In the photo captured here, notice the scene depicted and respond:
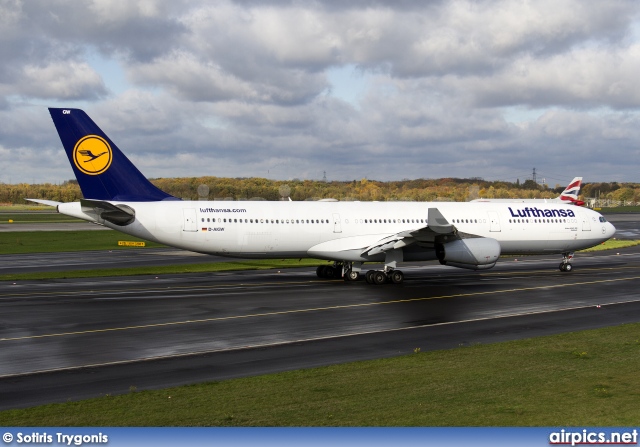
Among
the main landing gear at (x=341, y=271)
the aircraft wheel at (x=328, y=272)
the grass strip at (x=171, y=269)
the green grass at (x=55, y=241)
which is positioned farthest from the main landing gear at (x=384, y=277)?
the green grass at (x=55, y=241)

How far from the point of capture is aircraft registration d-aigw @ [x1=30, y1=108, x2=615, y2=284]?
31.8 meters

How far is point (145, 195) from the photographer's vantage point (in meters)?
32.9

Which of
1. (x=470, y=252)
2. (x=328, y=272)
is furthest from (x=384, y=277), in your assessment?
(x=470, y=252)

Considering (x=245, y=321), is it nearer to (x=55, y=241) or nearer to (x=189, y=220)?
(x=189, y=220)

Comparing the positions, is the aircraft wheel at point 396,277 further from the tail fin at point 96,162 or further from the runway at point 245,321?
the tail fin at point 96,162

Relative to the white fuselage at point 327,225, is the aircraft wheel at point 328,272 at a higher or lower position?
lower

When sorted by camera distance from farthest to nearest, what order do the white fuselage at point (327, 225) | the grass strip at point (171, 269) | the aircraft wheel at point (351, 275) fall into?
the grass strip at point (171, 269), the aircraft wheel at point (351, 275), the white fuselage at point (327, 225)

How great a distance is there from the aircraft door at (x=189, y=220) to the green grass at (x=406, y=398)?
1792 cm

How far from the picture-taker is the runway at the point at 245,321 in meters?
16.1

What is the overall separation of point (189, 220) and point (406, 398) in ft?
71.1

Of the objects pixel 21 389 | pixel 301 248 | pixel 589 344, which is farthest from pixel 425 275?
pixel 21 389

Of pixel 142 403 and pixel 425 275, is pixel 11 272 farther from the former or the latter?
pixel 142 403

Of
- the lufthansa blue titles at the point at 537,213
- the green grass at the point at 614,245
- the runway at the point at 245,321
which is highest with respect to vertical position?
the lufthansa blue titles at the point at 537,213

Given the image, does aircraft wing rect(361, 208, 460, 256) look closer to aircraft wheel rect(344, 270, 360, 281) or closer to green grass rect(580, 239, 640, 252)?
aircraft wheel rect(344, 270, 360, 281)
